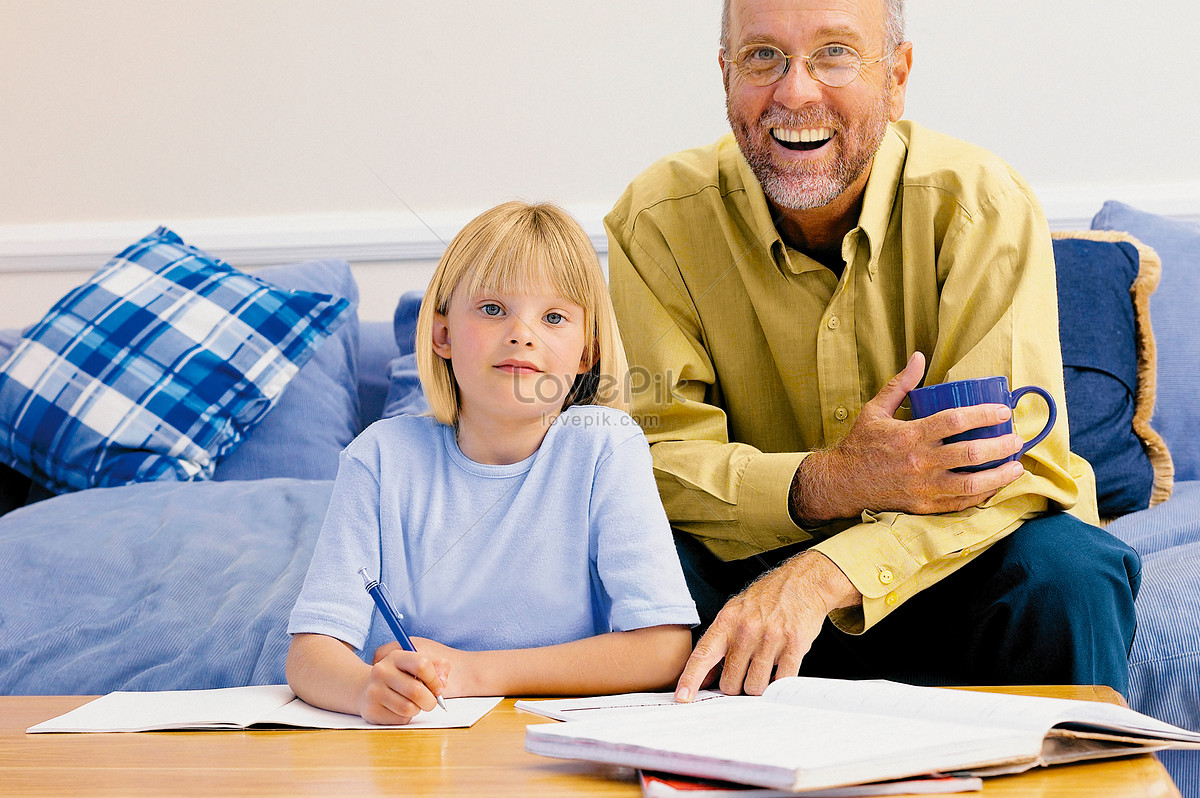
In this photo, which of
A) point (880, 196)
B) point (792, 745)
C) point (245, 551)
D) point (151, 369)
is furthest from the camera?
point (151, 369)

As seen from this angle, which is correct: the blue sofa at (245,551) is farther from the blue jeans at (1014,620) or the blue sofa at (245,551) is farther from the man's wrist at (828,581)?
the man's wrist at (828,581)

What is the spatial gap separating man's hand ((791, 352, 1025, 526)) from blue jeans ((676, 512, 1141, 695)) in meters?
0.09

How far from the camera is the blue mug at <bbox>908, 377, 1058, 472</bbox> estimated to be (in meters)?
0.95

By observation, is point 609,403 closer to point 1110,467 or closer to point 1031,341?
point 1031,341

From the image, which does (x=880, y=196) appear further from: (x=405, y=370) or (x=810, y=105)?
(x=405, y=370)

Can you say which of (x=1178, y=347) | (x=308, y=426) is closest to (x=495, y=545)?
(x=308, y=426)

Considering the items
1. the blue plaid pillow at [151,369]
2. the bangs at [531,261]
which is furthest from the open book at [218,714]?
the blue plaid pillow at [151,369]

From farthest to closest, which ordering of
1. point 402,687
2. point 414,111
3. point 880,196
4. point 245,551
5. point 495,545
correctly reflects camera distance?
1. point 414,111
2. point 245,551
3. point 880,196
4. point 495,545
5. point 402,687

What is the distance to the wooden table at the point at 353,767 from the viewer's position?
55 centimetres

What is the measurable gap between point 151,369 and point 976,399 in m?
1.43

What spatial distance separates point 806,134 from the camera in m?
1.21

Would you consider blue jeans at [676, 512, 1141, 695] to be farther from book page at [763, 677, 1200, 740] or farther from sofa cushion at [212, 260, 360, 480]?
sofa cushion at [212, 260, 360, 480]

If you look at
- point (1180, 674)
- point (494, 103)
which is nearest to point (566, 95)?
point (494, 103)

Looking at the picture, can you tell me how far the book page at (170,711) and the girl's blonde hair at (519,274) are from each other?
334 mm
